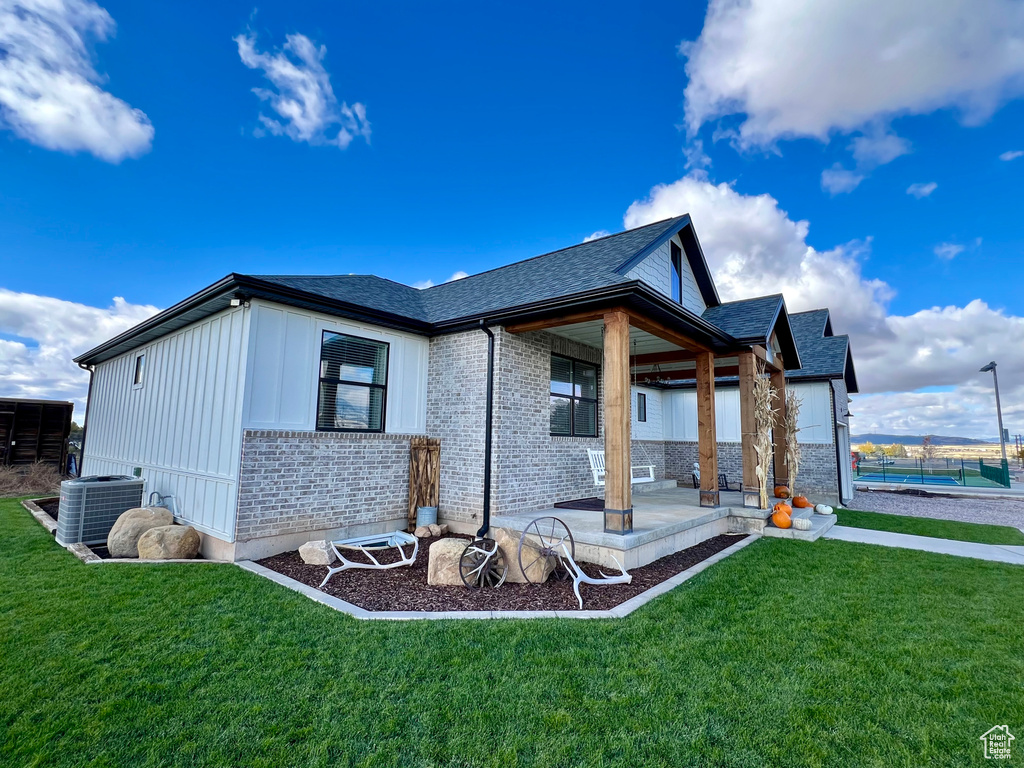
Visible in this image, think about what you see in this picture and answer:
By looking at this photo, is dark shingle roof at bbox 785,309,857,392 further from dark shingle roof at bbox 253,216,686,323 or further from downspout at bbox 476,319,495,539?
downspout at bbox 476,319,495,539

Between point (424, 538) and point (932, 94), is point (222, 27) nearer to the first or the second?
point (424, 538)

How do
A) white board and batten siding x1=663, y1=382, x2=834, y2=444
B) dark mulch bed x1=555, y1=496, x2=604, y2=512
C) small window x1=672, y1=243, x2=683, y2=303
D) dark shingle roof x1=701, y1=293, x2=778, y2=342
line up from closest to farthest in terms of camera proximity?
dark mulch bed x1=555, y1=496, x2=604, y2=512, dark shingle roof x1=701, y1=293, x2=778, y2=342, small window x1=672, y1=243, x2=683, y2=303, white board and batten siding x1=663, y1=382, x2=834, y2=444

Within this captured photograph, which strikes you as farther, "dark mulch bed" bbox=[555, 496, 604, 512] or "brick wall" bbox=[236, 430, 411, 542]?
"dark mulch bed" bbox=[555, 496, 604, 512]

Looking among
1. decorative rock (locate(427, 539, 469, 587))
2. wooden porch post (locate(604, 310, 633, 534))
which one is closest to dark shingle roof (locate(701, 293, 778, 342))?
wooden porch post (locate(604, 310, 633, 534))

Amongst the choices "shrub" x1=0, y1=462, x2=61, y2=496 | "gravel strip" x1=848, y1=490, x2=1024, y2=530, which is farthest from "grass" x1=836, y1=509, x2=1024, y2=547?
"shrub" x1=0, y1=462, x2=61, y2=496

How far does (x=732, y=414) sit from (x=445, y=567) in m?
11.6

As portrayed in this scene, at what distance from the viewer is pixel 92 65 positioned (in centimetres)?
793

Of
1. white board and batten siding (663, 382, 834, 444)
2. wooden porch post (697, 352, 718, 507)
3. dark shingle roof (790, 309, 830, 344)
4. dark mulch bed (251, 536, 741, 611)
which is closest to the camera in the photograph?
dark mulch bed (251, 536, 741, 611)

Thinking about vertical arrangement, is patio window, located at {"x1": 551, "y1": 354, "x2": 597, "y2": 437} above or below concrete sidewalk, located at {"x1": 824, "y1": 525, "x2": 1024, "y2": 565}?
above

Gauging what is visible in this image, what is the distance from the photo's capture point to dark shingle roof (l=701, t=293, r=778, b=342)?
26.5 ft

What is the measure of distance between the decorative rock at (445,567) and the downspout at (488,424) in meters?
1.67

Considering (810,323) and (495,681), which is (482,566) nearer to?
(495,681)

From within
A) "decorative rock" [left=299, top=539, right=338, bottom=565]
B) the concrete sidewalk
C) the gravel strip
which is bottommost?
the gravel strip

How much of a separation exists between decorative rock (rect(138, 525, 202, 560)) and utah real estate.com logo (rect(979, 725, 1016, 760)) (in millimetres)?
7315
